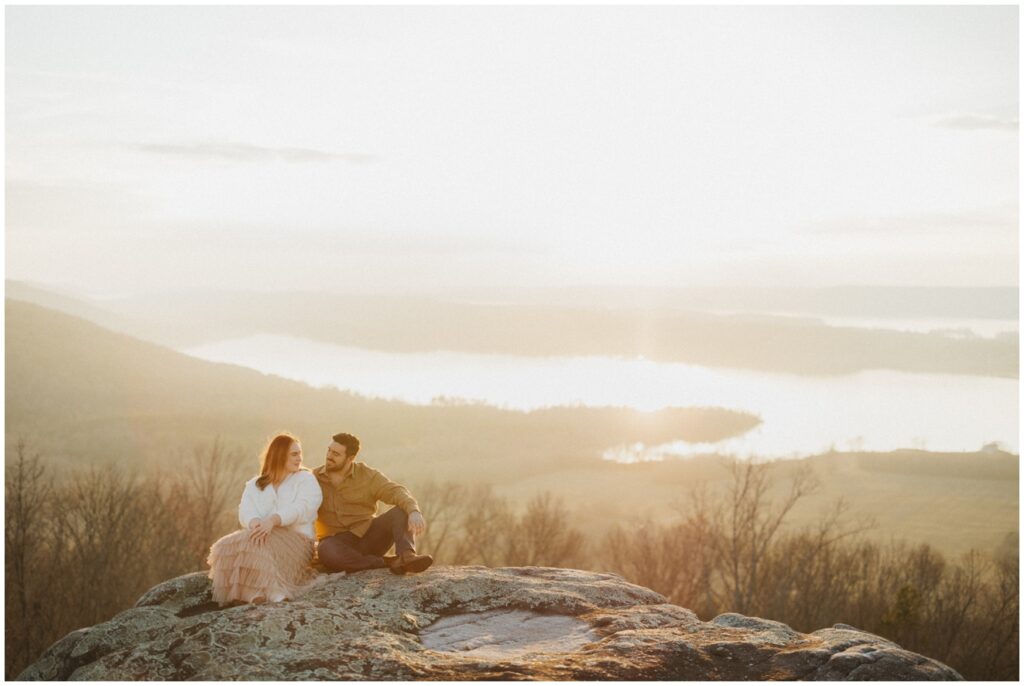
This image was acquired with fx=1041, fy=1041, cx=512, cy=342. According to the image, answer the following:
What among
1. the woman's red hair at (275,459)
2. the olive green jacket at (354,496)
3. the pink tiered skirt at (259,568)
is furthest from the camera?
the olive green jacket at (354,496)

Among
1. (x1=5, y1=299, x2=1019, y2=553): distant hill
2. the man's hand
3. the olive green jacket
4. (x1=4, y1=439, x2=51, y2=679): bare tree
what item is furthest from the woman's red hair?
(x1=5, y1=299, x2=1019, y2=553): distant hill

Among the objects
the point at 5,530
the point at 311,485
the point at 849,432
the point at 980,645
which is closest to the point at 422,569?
the point at 311,485

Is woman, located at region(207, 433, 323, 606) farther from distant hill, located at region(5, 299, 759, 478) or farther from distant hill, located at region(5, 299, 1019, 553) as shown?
distant hill, located at region(5, 299, 759, 478)

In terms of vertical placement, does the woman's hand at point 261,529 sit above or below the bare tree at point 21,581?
above

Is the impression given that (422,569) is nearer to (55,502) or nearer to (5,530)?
(5,530)

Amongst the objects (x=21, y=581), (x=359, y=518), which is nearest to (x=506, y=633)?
(x=359, y=518)

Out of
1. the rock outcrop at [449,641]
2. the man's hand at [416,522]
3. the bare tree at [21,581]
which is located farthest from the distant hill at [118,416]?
the rock outcrop at [449,641]

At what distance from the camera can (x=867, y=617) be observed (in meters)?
69.2

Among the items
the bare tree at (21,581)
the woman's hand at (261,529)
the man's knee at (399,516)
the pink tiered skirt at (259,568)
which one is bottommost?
the bare tree at (21,581)

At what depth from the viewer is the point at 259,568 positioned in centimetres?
1227

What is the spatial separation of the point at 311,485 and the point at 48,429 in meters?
166

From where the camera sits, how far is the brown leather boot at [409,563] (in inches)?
523

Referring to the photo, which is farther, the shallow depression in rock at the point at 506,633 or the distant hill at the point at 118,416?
the distant hill at the point at 118,416

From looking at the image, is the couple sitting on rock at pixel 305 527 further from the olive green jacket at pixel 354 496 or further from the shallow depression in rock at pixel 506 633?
the shallow depression in rock at pixel 506 633
